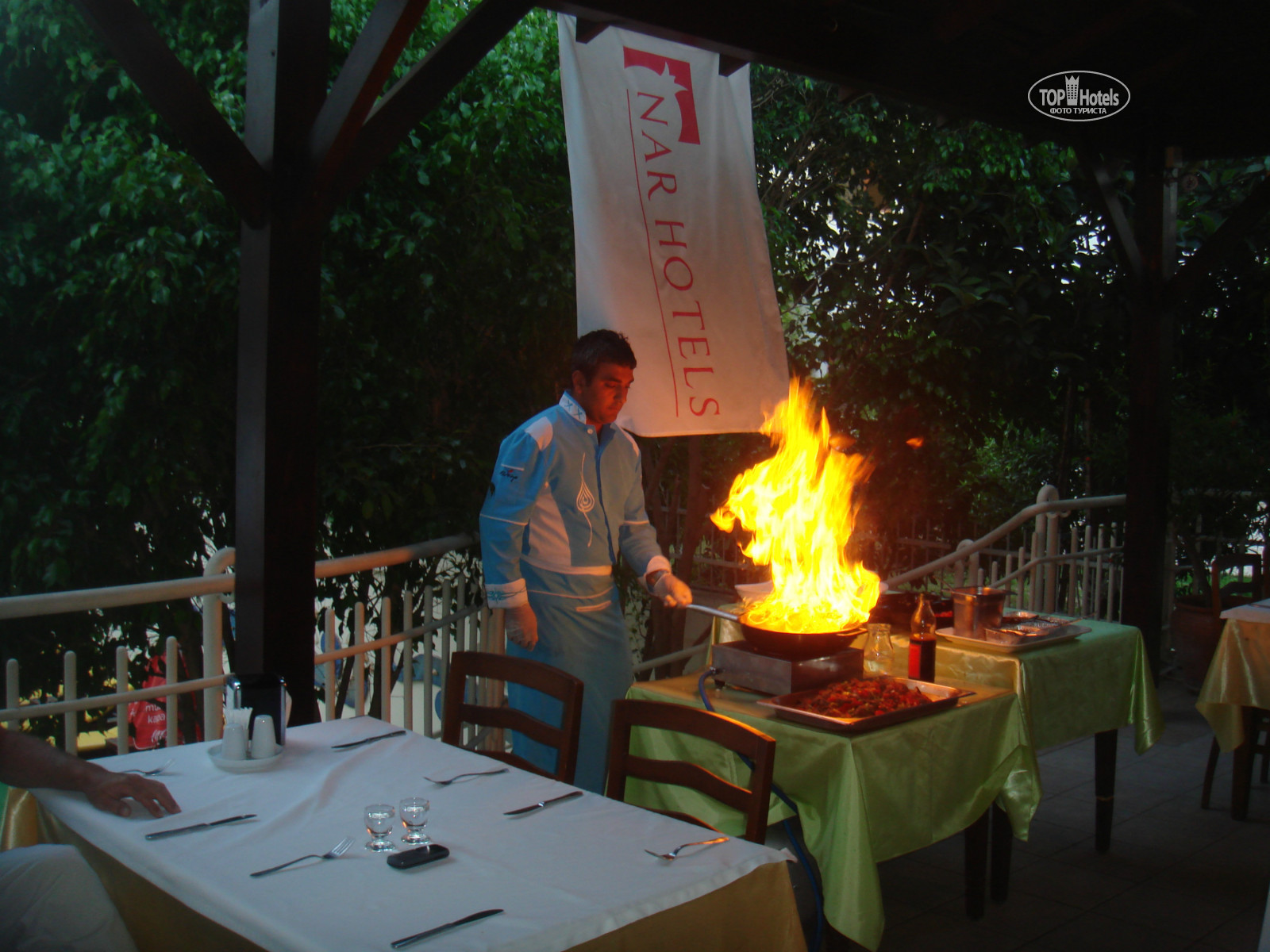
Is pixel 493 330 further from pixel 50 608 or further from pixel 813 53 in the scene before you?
pixel 50 608

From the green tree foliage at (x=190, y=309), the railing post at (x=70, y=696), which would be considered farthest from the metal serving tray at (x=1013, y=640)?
the railing post at (x=70, y=696)

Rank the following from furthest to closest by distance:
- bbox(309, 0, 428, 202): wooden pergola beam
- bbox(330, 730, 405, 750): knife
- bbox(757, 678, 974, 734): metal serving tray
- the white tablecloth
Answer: the white tablecloth, bbox(309, 0, 428, 202): wooden pergola beam, bbox(757, 678, 974, 734): metal serving tray, bbox(330, 730, 405, 750): knife

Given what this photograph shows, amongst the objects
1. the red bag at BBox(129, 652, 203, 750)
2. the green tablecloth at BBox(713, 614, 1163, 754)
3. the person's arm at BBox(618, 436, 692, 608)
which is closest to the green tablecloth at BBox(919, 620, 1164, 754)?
the green tablecloth at BBox(713, 614, 1163, 754)

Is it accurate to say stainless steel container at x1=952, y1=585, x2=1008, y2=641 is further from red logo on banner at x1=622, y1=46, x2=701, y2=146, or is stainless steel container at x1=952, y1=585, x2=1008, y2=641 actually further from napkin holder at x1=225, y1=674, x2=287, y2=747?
napkin holder at x1=225, y1=674, x2=287, y2=747

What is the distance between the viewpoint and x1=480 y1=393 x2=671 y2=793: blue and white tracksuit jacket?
3.61 m

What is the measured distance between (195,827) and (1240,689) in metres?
4.18

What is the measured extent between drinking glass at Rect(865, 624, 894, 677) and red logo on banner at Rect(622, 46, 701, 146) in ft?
7.38

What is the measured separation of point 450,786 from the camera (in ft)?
7.47

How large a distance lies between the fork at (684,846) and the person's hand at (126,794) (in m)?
0.96

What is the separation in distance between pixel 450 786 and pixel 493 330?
A: 11.1 feet

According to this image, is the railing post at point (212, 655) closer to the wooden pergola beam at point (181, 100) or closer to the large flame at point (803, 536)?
the wooden pergola beam at point (181, 100)

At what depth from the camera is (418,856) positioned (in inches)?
72.2

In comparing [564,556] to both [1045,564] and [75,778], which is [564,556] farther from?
[1045,564]

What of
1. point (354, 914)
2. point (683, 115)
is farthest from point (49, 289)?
point (354, 914)
